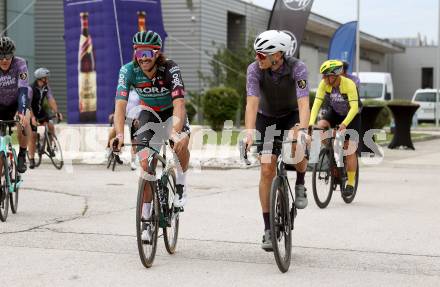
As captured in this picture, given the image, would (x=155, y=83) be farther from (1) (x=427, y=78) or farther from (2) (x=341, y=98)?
(1) (x=427, y=78)

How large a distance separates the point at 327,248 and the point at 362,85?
3359 centimetres

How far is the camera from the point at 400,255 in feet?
25.0

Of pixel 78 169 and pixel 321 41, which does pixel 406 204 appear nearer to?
pixel 78 169

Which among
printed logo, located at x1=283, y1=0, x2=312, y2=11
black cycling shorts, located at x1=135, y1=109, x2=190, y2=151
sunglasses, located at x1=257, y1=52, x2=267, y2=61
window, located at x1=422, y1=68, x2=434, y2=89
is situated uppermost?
window, located at x1=422, y1=68, x2=434, y2=89

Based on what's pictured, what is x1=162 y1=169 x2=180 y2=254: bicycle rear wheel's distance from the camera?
24.4 ft

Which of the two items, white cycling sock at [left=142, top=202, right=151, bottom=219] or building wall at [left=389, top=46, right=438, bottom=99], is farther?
building wall at [left=389, top=46, right=438, bottom=99]

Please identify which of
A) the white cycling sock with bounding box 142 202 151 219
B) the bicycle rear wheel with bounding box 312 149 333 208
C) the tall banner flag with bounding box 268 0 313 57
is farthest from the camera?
the tall banner flag with bounding box 268 0 313 57

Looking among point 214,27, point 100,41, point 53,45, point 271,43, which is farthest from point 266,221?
point 53,45

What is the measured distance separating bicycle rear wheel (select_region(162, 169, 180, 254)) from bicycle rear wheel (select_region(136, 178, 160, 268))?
10.5 inches

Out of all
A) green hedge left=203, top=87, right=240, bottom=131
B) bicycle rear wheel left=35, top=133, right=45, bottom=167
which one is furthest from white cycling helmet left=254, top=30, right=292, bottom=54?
green hedge left=203, top=87, right=240, bottom=131

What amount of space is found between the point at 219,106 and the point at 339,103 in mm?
19602

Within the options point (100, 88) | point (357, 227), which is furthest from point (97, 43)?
point (357, 227)

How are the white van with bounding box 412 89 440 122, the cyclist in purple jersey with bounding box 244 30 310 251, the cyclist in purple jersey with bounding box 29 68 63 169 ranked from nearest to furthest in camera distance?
the cyclist in purple jersey with bounding box 244 30 310 251 → the cyclist in purple jersey with bounding box 29 68 63 169 → the white van with bounding box 412 89 440 122

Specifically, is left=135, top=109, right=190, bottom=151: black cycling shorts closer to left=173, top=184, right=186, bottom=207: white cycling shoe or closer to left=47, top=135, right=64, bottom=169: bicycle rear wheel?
left=173, top=184, right=186, bottom=207: white cycling shoe
